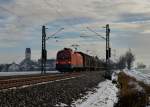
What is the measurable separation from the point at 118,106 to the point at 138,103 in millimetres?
1232

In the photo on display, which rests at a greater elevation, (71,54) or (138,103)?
(71,54)

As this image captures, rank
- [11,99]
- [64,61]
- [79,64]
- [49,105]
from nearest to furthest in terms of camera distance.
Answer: [11,99] < [49,105] < [64,61] < [79,64]

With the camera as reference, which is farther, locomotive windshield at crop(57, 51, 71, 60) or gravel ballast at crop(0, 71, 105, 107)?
locomotive windshield at crop(57, 51, 71, 60)

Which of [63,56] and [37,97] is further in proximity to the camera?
[63,56]

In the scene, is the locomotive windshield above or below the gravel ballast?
above

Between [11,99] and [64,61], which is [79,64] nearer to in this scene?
[64,61]

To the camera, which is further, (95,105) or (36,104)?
(95,105)

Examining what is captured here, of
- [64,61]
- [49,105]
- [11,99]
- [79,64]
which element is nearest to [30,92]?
[49,105]

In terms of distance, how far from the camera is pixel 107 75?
2618 inches

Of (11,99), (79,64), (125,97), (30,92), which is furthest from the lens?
(79,64)

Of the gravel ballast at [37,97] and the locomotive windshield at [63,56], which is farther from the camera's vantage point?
the locomotive windshield at [63,56]

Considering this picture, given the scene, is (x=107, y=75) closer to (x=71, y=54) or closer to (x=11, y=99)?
(x=71, y=54)

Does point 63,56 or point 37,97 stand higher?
point 63,56

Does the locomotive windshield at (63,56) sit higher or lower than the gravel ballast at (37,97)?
higher
